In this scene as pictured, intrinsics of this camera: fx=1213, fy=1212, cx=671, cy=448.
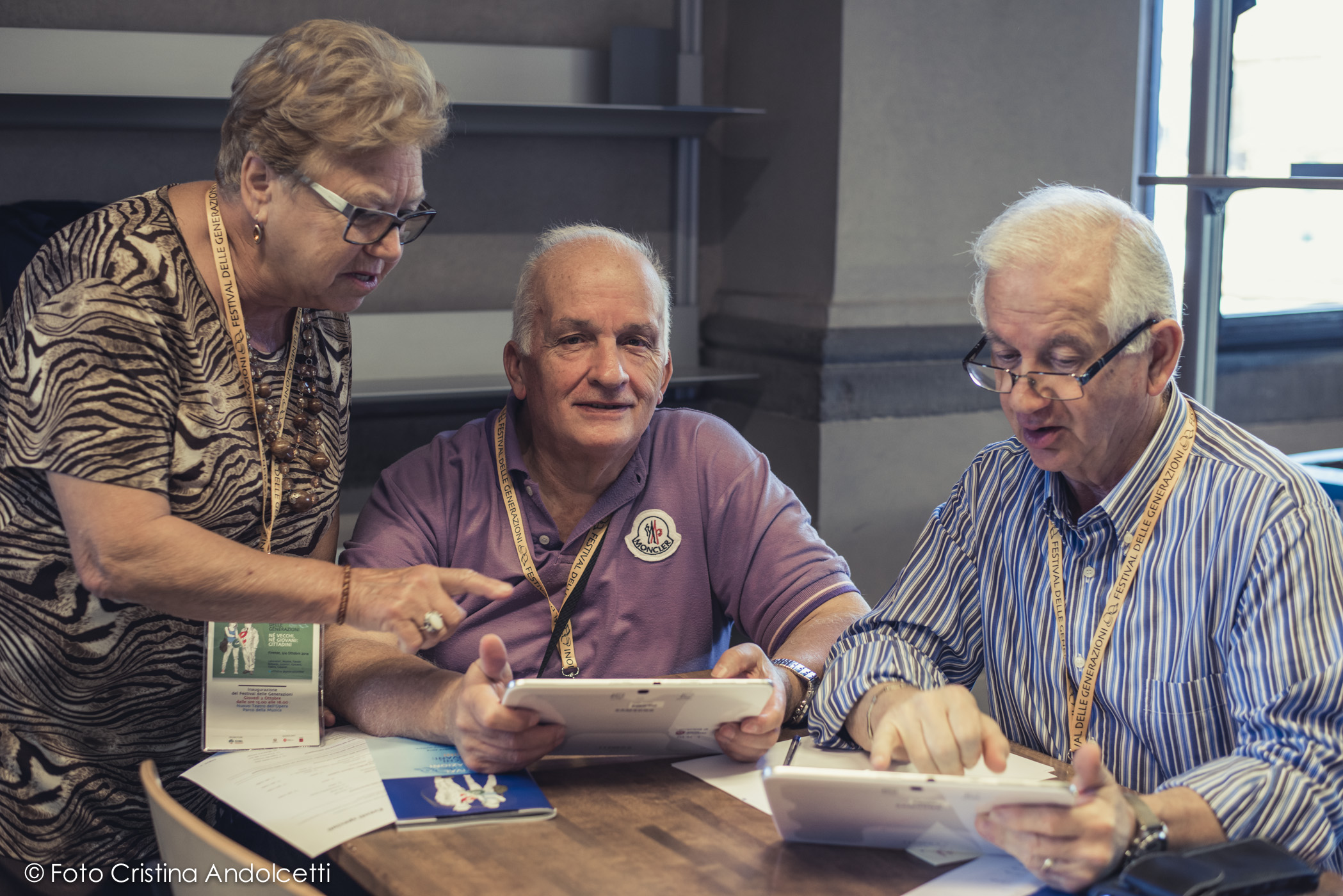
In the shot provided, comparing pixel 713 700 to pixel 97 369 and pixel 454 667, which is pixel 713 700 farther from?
pixel 97 369

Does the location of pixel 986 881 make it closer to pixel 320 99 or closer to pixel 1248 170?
pixel 320 99

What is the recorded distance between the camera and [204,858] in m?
1.25

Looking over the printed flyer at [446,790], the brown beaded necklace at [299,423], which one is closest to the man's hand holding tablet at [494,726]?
the printed flyer at [446,790]

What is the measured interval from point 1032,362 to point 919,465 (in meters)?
2.51

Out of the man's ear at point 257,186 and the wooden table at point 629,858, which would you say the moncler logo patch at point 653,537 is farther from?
the man's ear at point 257,186

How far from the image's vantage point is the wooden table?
1297mm

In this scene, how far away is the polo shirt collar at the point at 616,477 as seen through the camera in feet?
7.02

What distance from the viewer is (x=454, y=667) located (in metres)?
2.11

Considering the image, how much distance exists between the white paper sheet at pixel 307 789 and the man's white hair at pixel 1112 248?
1.07 metres

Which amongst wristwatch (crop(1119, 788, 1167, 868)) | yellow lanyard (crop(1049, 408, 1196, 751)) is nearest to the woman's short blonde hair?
yellow lanyard (crop(1049, 408, 1196, 751))

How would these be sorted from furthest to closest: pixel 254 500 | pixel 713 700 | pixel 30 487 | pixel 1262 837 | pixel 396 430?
pixel 396 430
pixel 254 500
pixel 30 487
pixel 713 700
pixel 1262 837

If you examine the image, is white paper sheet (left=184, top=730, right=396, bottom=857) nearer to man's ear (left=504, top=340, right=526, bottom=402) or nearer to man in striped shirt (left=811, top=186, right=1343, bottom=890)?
man in striped shirt (left=811, top=186, right=1343, bottom=890)

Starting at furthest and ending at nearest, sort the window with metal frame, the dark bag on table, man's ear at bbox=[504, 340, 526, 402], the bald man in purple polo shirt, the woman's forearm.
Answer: the window with metal frame → man's ear at bbox=[504, 340, 526, 402] → the bald man in purple polo shirt → the woman's forearm → the dark bag on table

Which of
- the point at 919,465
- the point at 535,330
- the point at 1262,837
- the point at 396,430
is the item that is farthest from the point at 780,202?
the point at 1262,837
